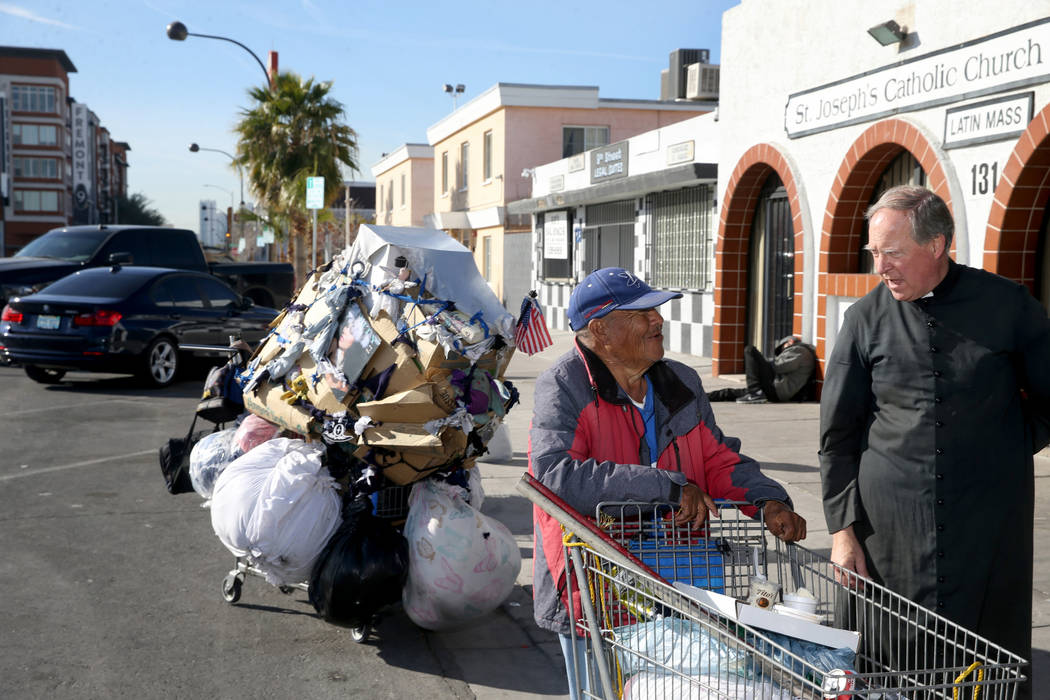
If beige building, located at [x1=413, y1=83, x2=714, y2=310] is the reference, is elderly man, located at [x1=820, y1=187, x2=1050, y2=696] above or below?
below

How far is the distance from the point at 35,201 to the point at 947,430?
309 ft

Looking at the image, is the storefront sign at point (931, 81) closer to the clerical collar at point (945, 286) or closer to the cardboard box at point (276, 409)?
the clerical collar at point (945, 286)

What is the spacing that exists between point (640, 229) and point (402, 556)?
1551 cm

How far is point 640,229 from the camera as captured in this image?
19391 millimetres

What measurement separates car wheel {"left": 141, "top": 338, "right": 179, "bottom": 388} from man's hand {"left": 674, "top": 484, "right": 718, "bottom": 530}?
1148 cm

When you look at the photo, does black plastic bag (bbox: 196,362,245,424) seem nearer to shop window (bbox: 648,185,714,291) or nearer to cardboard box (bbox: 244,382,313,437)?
cardboard box (bbox: 244,382,313,437)

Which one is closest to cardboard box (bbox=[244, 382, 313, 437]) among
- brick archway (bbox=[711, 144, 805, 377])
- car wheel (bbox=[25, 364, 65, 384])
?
car wheel (bbox=[25, 364, 65, 384])

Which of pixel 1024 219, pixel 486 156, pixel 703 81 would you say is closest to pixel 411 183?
pixel 486 156

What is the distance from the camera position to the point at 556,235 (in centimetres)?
2411

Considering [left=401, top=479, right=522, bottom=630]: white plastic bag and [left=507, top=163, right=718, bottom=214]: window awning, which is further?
[left=507, top=163, right=718, bottom=214]: window awning

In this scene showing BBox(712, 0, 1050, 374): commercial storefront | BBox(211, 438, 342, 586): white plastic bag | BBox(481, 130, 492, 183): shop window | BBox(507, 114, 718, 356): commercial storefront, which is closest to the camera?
BBox(211, 438, 342, 586): white plastic bag

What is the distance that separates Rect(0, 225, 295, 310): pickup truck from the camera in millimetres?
15328

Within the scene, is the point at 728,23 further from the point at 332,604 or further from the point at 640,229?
the point at 332,604

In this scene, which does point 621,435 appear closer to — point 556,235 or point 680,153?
point 680,153
